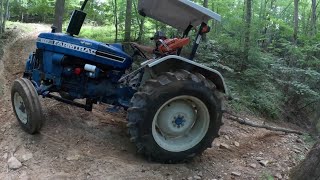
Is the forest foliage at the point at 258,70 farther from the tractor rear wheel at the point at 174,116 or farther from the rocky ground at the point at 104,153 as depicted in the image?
the tractor rear wheel at the point at 174,116

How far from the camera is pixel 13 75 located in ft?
25.0

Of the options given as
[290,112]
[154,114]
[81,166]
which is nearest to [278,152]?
[154,114]

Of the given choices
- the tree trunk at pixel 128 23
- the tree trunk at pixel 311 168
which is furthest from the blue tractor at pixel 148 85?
the tree trunk at pixel 128 23

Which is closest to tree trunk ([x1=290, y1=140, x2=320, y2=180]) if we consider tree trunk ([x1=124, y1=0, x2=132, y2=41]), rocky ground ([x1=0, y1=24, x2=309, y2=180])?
rocky ground ([x1=0, y1=24, x2=309, y2=180])

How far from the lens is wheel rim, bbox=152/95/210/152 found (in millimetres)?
4129

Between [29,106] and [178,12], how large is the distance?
2227 mm

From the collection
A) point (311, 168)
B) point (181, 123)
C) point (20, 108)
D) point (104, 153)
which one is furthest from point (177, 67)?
point (20, 108)

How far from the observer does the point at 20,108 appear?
4.54 m

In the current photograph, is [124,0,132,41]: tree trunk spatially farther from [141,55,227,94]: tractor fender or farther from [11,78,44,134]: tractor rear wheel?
[141,55,227,94]: tractor fender

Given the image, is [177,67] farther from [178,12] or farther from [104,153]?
[104,153]

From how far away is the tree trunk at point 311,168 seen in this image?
10.7 ft

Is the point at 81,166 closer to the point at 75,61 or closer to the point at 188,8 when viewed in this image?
the point at 75,61

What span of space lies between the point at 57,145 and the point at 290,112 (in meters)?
7.41

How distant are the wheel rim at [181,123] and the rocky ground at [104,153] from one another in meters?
0.27
